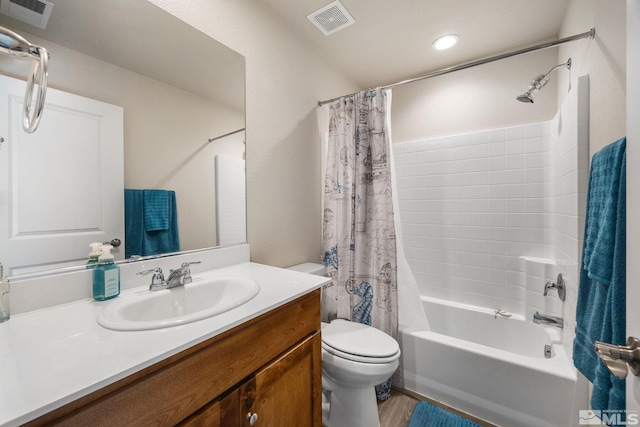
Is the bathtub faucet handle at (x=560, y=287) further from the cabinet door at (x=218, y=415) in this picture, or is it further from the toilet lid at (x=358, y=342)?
the cabinet door at (x=218, y=415)

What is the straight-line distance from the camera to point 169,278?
1.00 meters

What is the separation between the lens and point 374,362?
1242 mm

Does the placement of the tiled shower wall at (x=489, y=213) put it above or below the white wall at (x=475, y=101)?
below

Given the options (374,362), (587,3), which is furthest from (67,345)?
(587,3)

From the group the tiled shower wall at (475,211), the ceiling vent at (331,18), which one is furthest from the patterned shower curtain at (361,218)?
the tiled shower wall at (475,211)

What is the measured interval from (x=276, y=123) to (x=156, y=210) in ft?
2.81

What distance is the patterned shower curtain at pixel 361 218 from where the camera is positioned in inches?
65.2

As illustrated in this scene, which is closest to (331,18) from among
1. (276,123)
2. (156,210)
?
(276,123)

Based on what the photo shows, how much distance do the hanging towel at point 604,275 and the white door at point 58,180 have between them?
1.55m

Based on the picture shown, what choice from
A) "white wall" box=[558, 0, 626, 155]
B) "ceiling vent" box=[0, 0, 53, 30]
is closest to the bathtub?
"white wall" box=[558, 0, 626, 155]

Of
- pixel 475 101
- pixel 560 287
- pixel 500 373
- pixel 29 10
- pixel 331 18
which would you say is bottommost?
pixel 500 373

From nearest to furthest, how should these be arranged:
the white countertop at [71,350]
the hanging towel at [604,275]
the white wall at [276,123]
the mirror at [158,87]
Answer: the white countertop at [71,350] < the hanging towel at [604,275] < the mirror at [158,87] < the white wall at [276,123]

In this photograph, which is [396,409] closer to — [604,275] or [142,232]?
[604,275]

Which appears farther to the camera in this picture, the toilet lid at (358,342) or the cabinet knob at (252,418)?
the toilet lid at (358,342)
